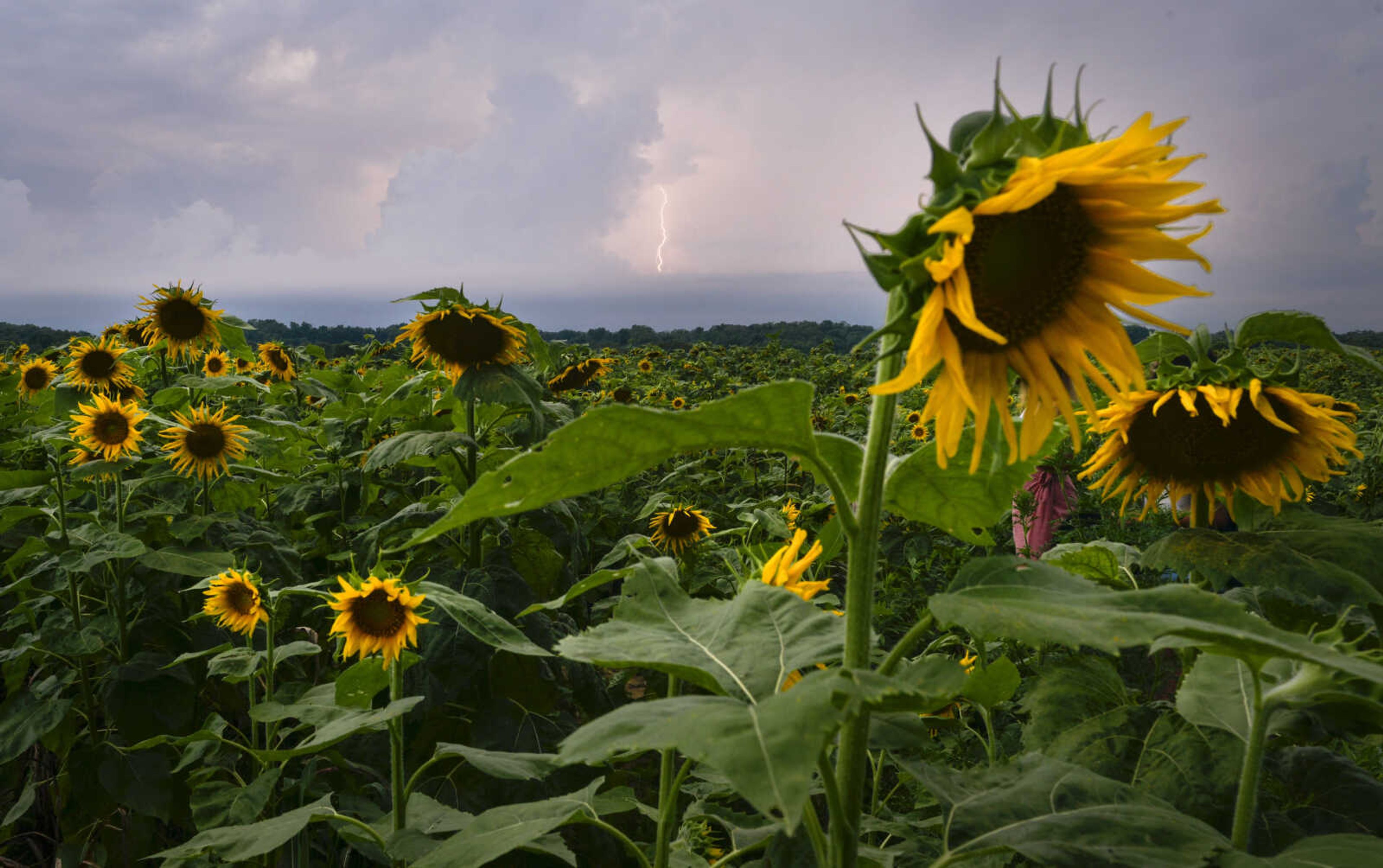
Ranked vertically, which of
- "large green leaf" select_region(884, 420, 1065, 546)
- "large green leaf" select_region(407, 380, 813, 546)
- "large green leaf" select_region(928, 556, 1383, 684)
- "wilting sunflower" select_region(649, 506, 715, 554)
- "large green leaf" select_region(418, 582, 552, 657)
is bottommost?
"wilting sunflower" select_region(649, 506, 715, 554)

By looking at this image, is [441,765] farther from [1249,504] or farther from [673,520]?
[1249,504]

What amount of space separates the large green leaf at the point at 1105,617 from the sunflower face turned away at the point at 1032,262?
0.11m

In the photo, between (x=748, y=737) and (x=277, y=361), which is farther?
(x=277, y=361)

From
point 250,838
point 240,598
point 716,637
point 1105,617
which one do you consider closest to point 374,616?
point 250,838

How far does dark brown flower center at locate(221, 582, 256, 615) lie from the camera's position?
2270 millimetres

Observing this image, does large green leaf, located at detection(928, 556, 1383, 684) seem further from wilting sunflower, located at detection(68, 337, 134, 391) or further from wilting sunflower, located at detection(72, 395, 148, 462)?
wilting sunflower, located at detection(68, 337, 134, 391)

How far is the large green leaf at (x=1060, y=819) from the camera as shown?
28.3 inches

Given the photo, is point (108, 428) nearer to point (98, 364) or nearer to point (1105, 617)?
point (98, 364)

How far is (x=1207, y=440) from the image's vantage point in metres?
1.35

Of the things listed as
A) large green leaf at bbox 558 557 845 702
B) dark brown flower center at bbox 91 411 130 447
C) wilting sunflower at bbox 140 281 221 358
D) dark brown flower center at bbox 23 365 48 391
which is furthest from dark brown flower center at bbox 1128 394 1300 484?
dark brown flower center at bbox 23 365 48 391

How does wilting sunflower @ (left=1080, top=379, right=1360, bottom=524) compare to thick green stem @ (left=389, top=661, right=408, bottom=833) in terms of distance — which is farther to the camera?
thick green stem @ (left=389, top=661, right=408, bottom=833)

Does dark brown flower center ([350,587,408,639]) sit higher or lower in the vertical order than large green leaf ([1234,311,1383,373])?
lower

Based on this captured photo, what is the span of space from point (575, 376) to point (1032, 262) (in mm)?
4033

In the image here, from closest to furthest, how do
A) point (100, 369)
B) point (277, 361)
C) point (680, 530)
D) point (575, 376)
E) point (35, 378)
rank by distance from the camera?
point (680, 530), point (100, 369), point (575, 376), point (35, 378), point (277, 361)
